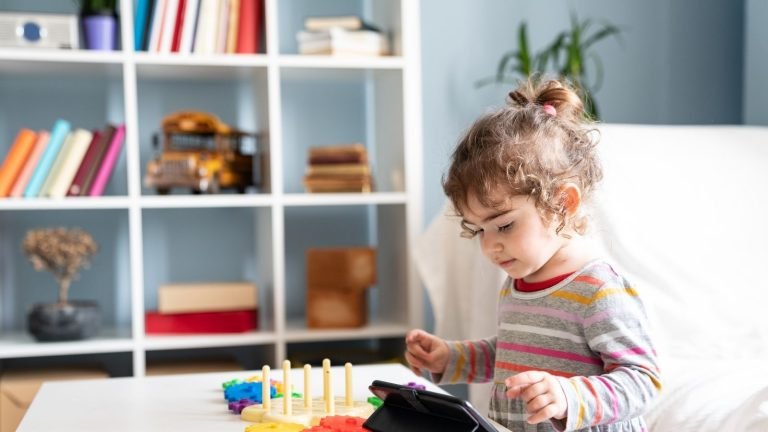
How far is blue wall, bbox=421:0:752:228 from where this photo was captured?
2.47 metres

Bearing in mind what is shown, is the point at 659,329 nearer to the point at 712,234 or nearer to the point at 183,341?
the point at 712,234

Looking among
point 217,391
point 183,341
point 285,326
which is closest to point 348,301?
point 285,326

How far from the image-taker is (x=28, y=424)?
3.29ft

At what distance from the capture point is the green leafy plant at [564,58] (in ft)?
7.62

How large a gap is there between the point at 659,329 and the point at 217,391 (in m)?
0.79

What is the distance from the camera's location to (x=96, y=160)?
2.08m

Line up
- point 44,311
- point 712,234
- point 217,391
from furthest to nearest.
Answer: point 44,311 → point 712,234 → point 217,391

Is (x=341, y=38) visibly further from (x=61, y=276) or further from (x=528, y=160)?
(x=528, y=160)

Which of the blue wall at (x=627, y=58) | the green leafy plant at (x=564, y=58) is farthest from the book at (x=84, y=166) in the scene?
the green leafy plant at (x=564, y=58)

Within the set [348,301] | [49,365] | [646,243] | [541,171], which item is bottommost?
[49,365]

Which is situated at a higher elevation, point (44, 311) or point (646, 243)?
point (646, 243)

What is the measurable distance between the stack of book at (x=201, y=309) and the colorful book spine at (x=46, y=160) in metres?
0.35

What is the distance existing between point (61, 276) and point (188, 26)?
0.63 metres

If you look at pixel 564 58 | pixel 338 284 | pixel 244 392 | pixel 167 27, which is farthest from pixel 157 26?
pixel 244 392
